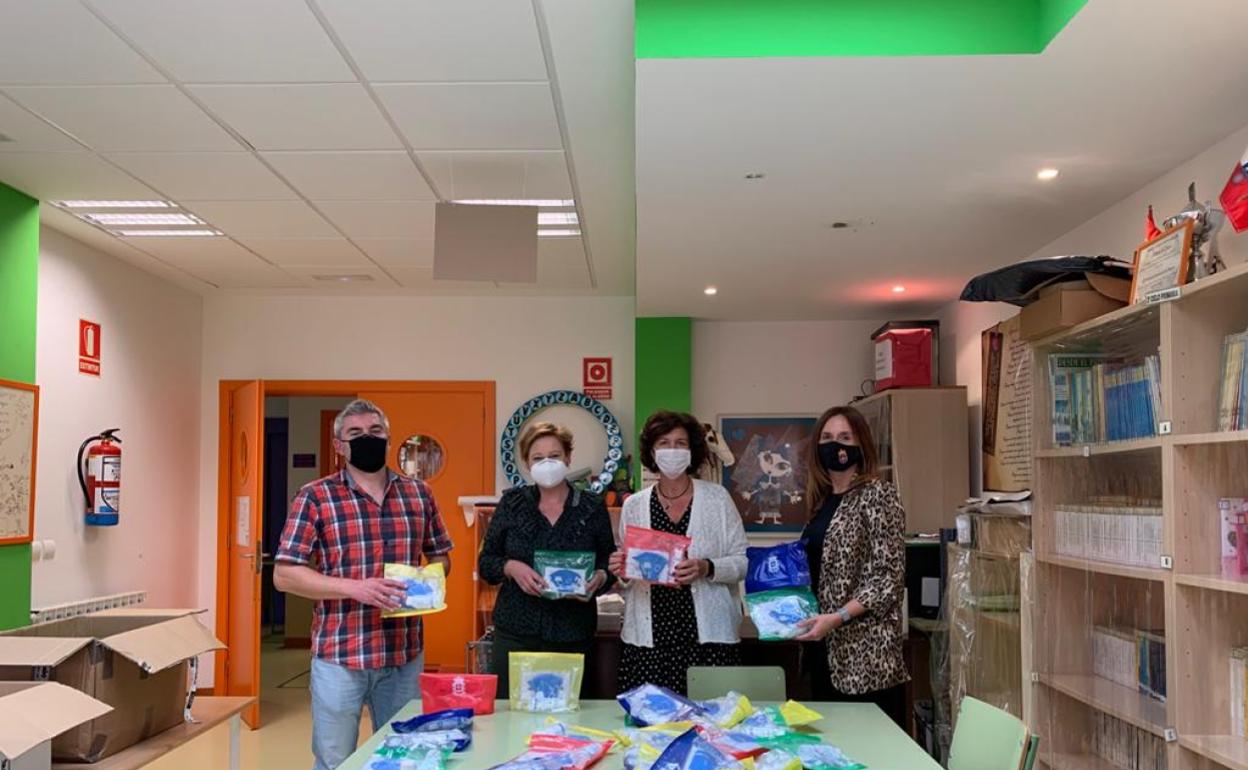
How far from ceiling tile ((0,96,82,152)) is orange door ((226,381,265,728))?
8.53 ft

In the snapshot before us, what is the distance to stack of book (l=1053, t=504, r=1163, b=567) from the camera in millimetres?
3490

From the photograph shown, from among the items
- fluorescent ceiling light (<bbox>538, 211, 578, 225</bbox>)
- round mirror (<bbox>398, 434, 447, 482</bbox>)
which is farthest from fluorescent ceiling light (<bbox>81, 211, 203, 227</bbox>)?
round mirror (<bbox>398, 434, 447, 482</bbox>)

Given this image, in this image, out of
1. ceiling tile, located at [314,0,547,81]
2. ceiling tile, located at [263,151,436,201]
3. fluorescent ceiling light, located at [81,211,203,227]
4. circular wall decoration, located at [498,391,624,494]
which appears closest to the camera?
ceiling tile, located at [314,0,547,81]

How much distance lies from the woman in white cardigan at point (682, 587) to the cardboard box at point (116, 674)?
4.39ft

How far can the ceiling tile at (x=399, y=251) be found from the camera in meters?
6.14

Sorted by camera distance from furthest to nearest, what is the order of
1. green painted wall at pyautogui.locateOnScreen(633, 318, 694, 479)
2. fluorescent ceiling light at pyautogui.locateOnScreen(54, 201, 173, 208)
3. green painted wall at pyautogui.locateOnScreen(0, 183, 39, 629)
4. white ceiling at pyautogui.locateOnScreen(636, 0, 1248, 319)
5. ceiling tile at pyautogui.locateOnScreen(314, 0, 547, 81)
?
green painted wall at pyautogui.locateOnScreen(633, 318, 694, 479) → fluorescent ceiling light at pyautogui.locateOnScreen(54, 201, 173, 208) → green painted wall at pyautogui.locateOnScreen(0, 183, 39, 629) → ceiling tile at pyautogui.locateOnScreen(314, 0, 547, 81) → white ceiling at pyautogui.locateOnScreen(636, 0, 1248, 319)

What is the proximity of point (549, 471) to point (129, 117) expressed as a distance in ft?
6.79

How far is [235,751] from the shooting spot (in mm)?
3408

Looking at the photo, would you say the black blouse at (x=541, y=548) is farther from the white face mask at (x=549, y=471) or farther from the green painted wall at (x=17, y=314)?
the green painted wall at (x=17, y=314)

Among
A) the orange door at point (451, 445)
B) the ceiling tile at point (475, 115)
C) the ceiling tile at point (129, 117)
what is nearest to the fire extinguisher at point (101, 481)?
the orange door at point (451, 445)

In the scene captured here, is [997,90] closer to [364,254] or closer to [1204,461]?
[1204,461]

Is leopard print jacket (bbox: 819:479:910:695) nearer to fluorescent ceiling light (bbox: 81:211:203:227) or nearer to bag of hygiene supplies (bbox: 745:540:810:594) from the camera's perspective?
bag of hygiene supplies (bbox: 745:540:810:594)

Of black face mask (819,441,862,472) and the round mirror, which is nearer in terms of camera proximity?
black face mask (819,441,862,472)

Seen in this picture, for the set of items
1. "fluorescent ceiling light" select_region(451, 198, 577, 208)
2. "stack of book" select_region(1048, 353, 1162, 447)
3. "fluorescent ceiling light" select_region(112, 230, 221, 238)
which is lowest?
"stack of book" select_region(1048, 353, 1162, 447)
